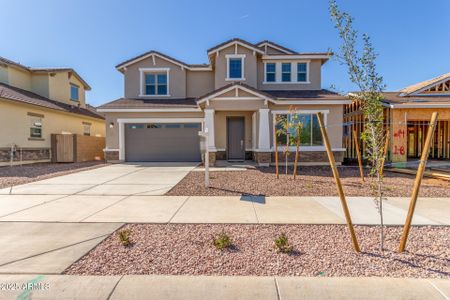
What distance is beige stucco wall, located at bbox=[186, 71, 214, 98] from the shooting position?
17.2 metres

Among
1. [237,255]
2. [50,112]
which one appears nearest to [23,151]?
[50,112]

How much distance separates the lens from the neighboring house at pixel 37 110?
46.5 ft

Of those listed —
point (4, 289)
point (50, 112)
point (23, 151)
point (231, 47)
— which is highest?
point (231, 47)

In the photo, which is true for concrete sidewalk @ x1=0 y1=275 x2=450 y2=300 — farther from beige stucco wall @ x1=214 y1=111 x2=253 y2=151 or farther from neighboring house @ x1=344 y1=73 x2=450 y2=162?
beige stucco wall @ x1=214 y1=111 x2=253 y2=151

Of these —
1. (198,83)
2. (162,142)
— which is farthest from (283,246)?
(198,83)

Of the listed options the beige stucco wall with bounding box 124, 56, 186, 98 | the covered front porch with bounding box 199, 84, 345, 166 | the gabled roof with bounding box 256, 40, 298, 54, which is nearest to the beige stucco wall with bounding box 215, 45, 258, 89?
the covered front porch with bounding box 199, 84, 345, 166

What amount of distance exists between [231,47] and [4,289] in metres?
15.0

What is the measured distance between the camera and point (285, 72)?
1573cm

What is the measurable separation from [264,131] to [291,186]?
4984 mm

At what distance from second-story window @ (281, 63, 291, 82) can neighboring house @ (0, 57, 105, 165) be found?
15172 mm

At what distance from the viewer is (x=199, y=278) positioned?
3.06m

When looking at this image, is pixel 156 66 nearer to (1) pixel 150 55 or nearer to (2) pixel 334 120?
(1) pixel 150 55

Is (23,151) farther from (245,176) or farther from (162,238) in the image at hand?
(162,238)

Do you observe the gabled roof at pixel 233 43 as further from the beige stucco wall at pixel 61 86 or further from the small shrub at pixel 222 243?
the small shrub at pixel 222 243
